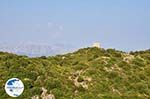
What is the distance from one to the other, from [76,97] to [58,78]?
307cm

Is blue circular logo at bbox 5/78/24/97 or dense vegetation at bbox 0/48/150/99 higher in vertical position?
dense vegetation at bbox 0/48/150/99

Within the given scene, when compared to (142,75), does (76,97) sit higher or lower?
lower

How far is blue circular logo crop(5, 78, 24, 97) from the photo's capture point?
1294 inches

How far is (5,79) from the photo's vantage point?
35.4m

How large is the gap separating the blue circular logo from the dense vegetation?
408 mm

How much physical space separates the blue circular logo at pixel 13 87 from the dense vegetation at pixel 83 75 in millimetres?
408

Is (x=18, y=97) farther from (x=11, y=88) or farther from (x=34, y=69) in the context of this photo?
(x=34, y=69)

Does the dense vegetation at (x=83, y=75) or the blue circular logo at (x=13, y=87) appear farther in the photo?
the dense vegetation at (x=83, y=75)

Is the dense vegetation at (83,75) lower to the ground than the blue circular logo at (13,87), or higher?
higher

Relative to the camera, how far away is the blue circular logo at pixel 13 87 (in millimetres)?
32875

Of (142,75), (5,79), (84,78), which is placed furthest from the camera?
(142,75)

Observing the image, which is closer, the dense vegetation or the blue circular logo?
the blue circular logo

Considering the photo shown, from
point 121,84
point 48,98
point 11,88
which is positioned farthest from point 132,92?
point 11,88

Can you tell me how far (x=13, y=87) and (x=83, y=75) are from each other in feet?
24.1
